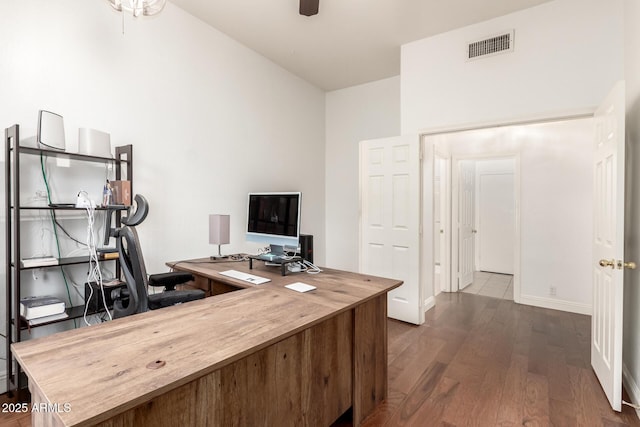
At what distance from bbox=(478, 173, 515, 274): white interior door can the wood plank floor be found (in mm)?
2393

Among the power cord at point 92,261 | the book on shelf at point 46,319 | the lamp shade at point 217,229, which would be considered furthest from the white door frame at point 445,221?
the book on shelf at point 46,319

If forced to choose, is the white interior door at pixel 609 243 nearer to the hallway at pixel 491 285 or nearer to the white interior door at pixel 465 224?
the hallway at pixel 491 285

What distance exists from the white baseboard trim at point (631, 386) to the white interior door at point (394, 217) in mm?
1628

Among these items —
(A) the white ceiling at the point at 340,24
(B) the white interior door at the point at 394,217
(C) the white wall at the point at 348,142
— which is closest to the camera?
(A) the white ceiling at the point at 340,24

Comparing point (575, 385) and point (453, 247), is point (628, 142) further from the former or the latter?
point (453, 247)

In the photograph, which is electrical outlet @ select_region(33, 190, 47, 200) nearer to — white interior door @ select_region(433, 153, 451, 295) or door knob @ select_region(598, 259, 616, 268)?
door knob @ select_region(598, 259, 616, 268)

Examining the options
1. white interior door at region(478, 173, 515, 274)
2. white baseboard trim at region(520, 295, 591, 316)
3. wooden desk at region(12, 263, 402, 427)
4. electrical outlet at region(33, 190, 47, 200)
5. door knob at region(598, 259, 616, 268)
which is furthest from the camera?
white interior door at region(478, 173, 515, 274)

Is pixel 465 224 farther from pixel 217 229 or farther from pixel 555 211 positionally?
pixel 217 229

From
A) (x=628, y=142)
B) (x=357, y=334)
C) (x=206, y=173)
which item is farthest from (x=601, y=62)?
(x=206, y=173)

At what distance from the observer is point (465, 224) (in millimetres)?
5074

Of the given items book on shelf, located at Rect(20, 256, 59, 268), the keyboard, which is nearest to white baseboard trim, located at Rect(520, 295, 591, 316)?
the keyboard

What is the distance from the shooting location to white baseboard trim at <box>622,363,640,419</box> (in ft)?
6.54

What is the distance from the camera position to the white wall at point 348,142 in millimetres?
4551

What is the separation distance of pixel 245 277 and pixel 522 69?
3.09 m
